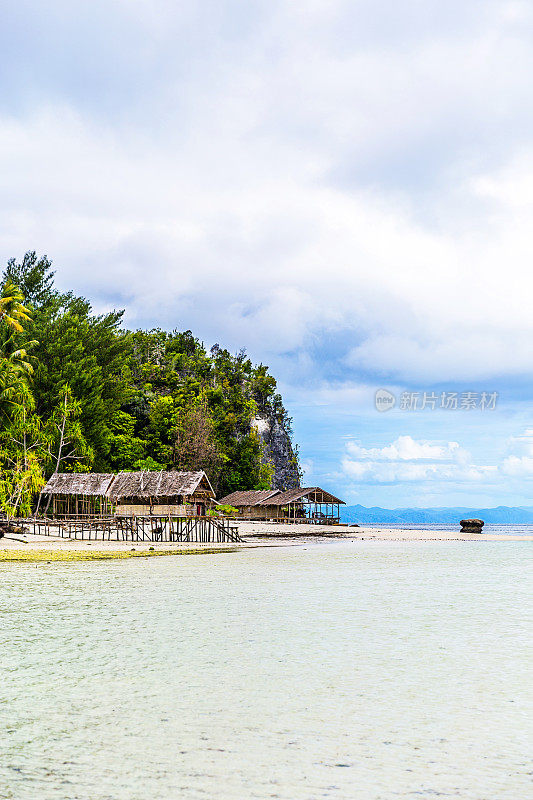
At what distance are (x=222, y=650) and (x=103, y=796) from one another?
538 cm

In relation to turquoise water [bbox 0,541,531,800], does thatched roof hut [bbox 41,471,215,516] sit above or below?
above

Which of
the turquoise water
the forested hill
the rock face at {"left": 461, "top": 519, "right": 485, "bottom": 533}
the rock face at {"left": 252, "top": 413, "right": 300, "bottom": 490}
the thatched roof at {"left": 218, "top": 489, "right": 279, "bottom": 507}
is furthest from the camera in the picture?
the rock face at {"left": 252, "top": 413, "right": 300, "bottom": 490}

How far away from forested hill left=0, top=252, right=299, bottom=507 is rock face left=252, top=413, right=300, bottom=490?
0.14 meters

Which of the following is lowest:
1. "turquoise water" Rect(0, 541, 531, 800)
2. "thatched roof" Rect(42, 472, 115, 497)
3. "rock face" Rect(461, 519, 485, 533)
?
"rock face" Rect(461, 519, 485, 533)

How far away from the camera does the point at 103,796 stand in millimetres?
4805

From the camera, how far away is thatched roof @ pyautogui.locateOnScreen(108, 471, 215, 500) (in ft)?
140

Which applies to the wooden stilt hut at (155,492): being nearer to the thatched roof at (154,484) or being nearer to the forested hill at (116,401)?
the thatched roof at (154,484)

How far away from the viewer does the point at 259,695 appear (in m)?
7.67

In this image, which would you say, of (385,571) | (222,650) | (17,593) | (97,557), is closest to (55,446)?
(97,557)

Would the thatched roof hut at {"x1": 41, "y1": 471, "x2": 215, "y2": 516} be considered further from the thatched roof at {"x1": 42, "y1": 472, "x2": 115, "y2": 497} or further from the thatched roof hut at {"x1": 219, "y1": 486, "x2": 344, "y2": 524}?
the thatched roof hut at {"x1": 219, "y1": 486, "x2": 344, "y2": 524}

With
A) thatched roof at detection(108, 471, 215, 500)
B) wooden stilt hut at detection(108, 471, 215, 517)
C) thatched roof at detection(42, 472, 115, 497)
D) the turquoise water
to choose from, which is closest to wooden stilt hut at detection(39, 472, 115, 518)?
thatched roof at detection(42, 472, 115, 497)

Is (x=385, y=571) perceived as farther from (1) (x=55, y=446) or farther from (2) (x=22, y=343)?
(2) (x=22, y=343)

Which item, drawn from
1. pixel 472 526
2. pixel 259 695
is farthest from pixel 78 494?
pixel 472 526

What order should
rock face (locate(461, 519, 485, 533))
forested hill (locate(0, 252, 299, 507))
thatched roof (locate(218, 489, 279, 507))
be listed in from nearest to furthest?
forested hill (locate(0, 252, 299, 507)) → rock face (locate(461, 519, 485, 533)) → thatched roof (locate(218, 489, 279, 507))
